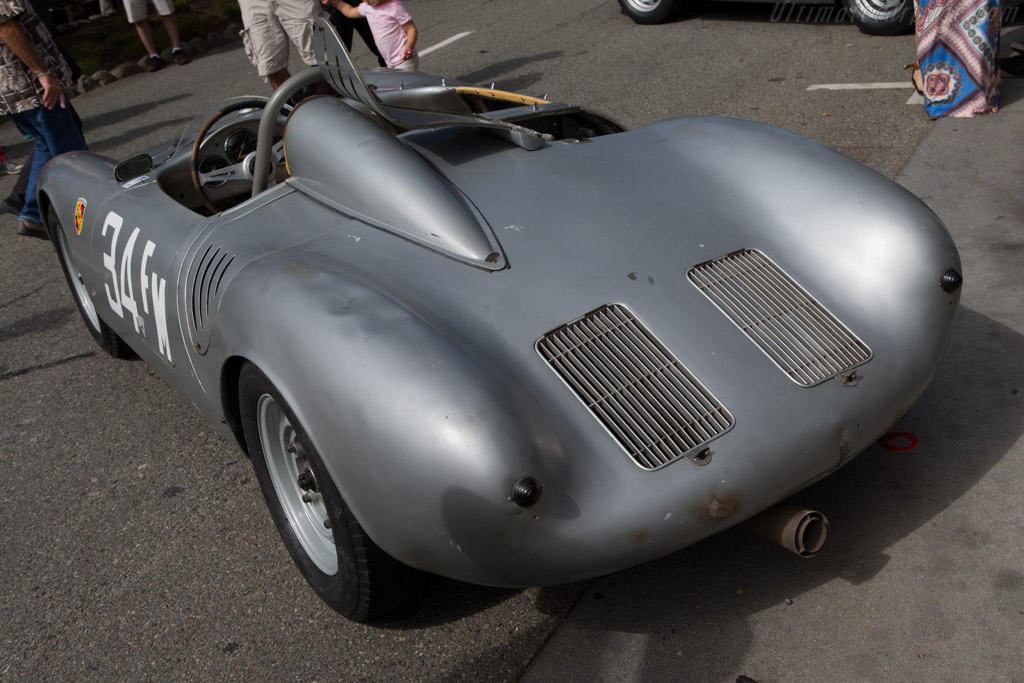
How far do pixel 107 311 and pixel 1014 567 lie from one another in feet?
10.8

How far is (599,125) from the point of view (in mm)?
3828

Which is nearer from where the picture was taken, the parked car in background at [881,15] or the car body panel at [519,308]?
the car body panel at [519,308]

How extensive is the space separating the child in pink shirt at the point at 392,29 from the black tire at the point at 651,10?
3.42 metres

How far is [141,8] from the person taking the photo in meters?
10.2

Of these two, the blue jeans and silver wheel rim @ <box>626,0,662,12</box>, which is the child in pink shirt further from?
silver wheel rim @ <box>626,0,662,12</box>

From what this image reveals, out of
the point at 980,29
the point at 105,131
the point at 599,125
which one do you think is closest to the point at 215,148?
the point at 599,125

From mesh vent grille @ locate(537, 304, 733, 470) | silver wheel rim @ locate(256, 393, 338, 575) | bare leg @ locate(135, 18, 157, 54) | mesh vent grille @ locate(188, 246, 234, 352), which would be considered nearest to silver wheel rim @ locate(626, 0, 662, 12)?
bare leg @ locate(135, 18, 157, 54)

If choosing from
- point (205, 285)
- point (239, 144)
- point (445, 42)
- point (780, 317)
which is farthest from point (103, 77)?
point (780, 317)

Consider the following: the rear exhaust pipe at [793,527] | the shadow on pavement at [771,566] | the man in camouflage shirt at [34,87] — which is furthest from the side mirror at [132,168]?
the rear exhaust pipe at [793,527]

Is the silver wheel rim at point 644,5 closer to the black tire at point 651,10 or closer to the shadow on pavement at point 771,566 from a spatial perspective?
the black tire at point 651,10

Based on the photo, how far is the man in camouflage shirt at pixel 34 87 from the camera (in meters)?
5.40

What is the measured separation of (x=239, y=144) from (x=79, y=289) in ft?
3.96

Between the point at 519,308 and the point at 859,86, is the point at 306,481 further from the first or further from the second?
the point at 859,86

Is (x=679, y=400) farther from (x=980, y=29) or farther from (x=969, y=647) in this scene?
(x=980, y=29)
